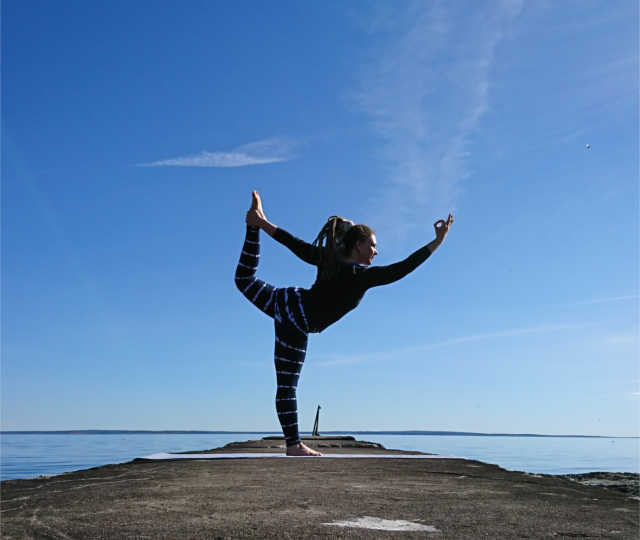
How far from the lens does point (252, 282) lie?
12.0ft

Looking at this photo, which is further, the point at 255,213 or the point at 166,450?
the point at 166,450

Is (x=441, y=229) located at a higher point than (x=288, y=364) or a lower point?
higher

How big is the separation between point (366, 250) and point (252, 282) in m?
0.73

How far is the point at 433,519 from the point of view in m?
3.67

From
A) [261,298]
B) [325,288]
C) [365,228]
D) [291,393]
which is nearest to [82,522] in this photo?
[291,393]

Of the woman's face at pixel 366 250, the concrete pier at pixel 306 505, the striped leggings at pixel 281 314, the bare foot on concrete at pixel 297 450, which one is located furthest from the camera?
the bare foot on concrete at pixel 297 450

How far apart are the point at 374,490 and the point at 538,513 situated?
1301 millimetres

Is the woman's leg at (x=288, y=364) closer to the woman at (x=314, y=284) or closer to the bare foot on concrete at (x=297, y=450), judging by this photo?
the woman at (x=314, y=284)

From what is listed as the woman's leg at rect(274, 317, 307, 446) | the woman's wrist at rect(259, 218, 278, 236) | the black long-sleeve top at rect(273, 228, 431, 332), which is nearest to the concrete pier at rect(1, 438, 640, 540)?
the woman's leg at rect(274, 317, 307, 446)

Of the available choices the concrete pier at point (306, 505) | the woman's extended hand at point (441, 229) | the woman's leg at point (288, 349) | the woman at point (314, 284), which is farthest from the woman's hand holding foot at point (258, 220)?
the concrete pier at point (306, 505)

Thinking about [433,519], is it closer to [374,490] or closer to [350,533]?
[350,533]

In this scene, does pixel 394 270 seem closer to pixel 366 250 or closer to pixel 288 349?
pixel 366 250

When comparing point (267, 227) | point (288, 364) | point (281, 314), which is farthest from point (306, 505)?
point (267, 227)

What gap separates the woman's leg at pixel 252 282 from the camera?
365cm
